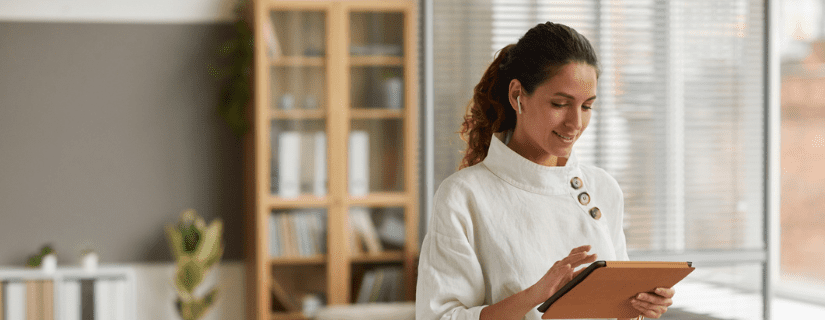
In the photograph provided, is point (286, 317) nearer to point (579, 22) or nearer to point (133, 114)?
point (133, 114)

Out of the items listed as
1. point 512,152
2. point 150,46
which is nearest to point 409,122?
point 150,46

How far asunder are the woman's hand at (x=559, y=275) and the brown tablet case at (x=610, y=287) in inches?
0.4

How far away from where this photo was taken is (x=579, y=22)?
2.73m

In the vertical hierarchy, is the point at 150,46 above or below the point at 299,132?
above

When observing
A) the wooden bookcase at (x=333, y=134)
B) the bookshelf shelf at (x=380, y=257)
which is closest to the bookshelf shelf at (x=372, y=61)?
the wooden bookcase at (x=333, y=134)

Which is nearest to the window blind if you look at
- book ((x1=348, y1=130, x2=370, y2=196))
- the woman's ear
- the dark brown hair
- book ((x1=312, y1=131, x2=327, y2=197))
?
book ((x1=348, y1=130, x2=370, y2=196))

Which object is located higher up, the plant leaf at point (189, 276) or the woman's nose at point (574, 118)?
the woman's nose at point (574, 118)

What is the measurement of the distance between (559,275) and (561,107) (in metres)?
0.28

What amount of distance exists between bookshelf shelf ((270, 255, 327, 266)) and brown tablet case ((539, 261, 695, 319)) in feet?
7.45

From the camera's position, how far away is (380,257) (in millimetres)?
3199

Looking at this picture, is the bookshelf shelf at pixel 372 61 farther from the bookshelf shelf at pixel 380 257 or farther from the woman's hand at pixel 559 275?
the woman's hand at pixel 559 275

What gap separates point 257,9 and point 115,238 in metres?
A: 1.49

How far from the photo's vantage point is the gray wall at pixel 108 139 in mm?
Answer: 3408

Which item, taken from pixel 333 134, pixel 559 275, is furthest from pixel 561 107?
pixel 333 134
